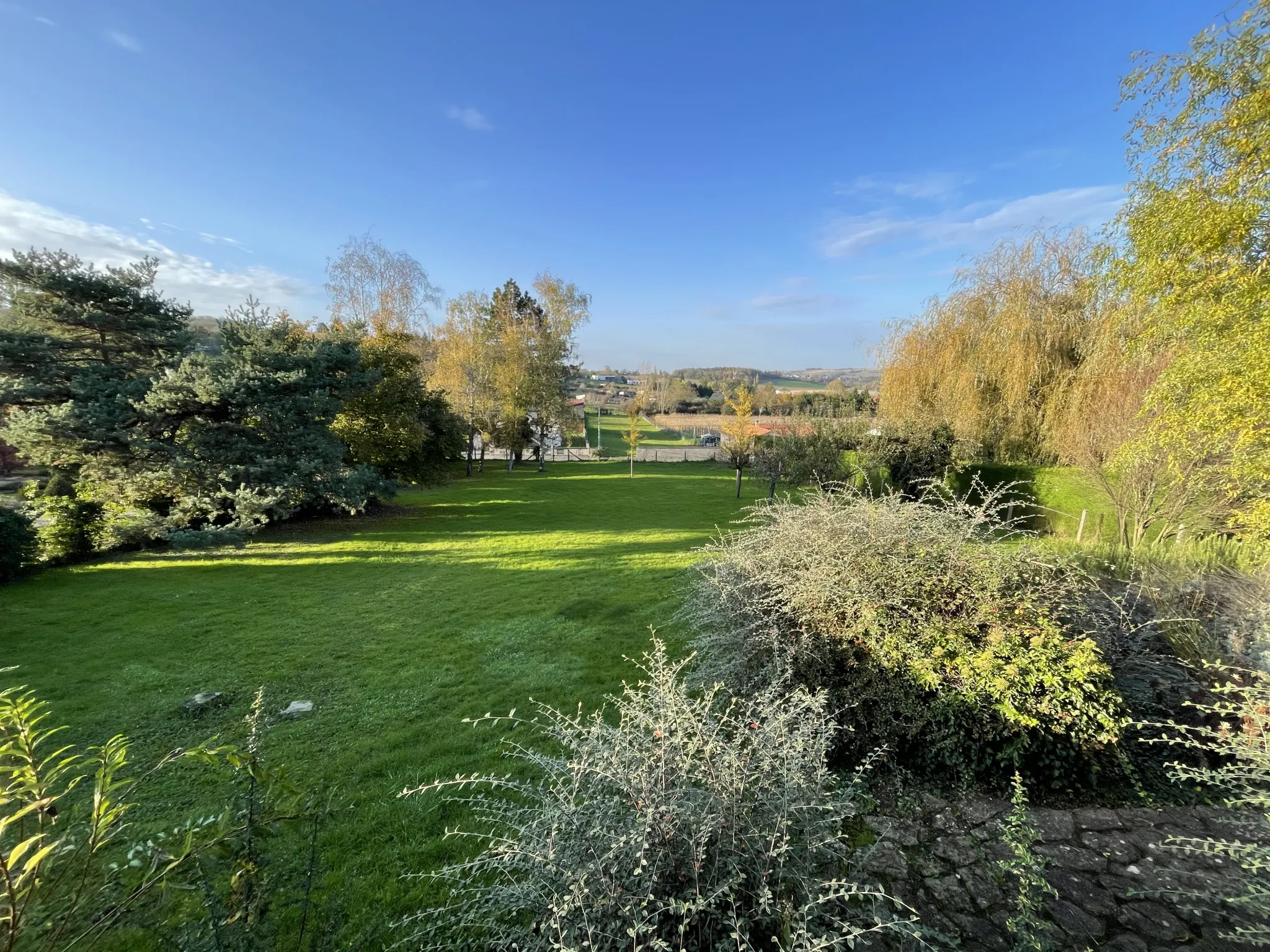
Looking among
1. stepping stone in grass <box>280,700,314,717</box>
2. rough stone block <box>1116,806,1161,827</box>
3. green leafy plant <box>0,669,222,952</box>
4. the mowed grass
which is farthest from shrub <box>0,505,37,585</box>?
rough stone block <box>1116,806,1161,827</box>

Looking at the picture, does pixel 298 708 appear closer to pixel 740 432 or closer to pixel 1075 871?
pixel 1075 871

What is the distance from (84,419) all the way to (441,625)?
7.54 m

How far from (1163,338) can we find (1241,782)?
18.3 feet

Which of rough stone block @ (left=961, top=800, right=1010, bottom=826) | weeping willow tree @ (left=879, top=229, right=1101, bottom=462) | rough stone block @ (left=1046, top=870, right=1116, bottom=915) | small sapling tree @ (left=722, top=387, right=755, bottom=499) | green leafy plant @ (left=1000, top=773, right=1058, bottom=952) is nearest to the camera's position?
green leafy plant @ (left=1000, top=773, right=1058, bottom=952)

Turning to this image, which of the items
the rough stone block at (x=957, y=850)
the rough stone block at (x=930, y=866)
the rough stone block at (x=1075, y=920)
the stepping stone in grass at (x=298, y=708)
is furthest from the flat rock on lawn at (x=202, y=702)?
the rough stone block at (x=1075, y=920)

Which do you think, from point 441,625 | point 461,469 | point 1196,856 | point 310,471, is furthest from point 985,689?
point 461,469

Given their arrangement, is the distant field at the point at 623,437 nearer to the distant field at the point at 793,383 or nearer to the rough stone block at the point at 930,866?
the distant field at the point at 793,383

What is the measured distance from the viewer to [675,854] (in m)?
1.79

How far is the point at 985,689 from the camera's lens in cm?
284

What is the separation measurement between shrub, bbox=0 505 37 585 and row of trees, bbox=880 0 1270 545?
1471 cm

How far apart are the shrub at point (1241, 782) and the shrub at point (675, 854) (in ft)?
3.90

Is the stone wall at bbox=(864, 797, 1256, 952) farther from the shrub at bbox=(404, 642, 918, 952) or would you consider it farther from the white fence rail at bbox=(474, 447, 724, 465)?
the white fence rail at bbox=(474, 447, 724, 465)

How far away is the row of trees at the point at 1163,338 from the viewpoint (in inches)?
172

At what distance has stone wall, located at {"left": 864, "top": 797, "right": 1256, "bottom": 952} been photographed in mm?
2121
